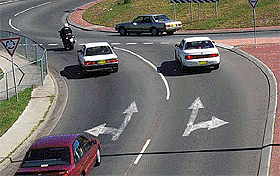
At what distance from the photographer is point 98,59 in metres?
29.4

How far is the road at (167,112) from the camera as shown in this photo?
1730 centimetres

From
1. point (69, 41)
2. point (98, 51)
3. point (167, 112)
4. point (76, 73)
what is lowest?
point (76, 73)

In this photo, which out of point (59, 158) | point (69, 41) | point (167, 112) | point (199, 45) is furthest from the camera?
point (69, 41)

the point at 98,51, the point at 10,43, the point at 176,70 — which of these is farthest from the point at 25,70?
the point at 176,70

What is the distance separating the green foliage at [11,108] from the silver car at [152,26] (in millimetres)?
16761

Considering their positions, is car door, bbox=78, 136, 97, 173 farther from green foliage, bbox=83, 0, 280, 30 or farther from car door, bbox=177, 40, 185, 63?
green foliage, bbox=83, 0, 280, 30

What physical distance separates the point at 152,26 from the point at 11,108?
2007 centimetres

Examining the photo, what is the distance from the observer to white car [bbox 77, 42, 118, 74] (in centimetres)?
2934

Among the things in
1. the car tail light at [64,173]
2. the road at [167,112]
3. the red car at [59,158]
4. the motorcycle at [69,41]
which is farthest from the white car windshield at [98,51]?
the car tail light at [64,173]

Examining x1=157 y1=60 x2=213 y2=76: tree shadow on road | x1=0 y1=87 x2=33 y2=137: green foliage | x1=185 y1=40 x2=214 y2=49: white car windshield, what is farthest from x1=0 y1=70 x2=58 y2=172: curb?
x1=185 y1=40 x2=214 y2=49: white car windshield

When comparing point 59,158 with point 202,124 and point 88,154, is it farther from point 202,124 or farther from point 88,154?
point 202,124

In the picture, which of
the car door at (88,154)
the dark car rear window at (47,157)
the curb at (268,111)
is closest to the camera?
the dark car rear window at (47,157)

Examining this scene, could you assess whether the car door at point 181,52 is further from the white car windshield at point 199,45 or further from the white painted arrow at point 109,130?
the white painted arrow at point 109,130

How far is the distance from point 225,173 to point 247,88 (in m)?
9.45
